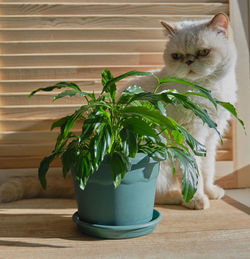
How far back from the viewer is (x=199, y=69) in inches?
55.1

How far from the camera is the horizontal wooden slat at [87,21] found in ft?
5.77

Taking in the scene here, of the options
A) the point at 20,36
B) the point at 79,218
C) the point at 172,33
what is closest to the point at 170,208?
the point at 79,218

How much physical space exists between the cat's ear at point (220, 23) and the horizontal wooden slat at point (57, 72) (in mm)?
435

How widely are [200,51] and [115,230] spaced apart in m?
0.83

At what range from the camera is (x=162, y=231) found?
1.21 m

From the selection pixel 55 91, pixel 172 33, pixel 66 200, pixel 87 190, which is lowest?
pixel 66 200

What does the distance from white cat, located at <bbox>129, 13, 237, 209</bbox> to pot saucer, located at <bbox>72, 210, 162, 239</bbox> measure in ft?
1.23

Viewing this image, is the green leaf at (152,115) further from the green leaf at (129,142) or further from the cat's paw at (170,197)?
the cat's paw at (170,197)

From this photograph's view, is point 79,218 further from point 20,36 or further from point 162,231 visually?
point 20,36

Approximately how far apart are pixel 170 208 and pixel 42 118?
80 centimetres

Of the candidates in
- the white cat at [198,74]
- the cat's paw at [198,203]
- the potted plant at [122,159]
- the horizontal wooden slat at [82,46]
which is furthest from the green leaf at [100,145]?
the horizontal wooden slat at [82,46]

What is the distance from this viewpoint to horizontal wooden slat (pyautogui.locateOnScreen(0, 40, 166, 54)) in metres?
1.76

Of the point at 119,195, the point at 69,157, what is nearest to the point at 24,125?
the point at 69,157

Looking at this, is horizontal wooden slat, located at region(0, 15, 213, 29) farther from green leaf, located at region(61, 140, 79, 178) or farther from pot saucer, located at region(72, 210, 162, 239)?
pot saucer, located at region(72, 210, 162, 239)
